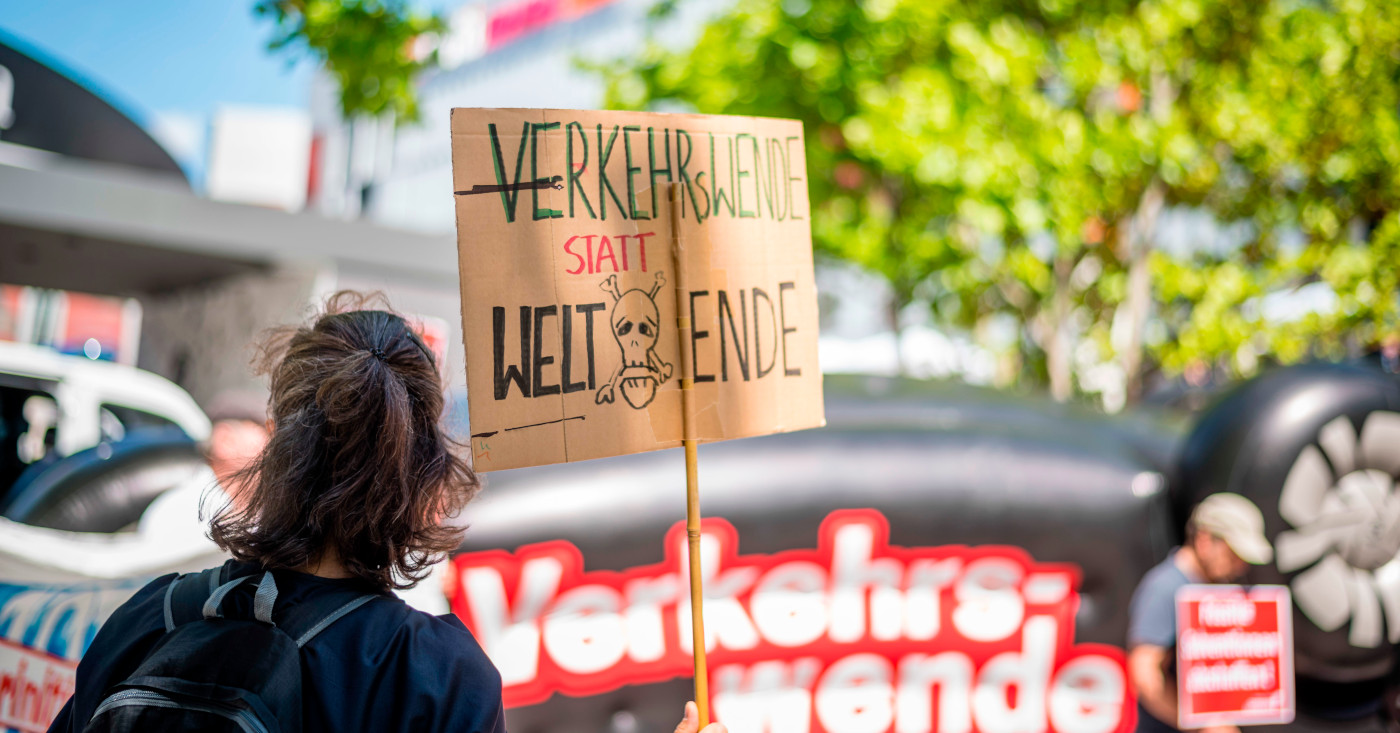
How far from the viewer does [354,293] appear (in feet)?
5.28

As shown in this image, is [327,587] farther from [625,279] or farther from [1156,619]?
[1156,619]

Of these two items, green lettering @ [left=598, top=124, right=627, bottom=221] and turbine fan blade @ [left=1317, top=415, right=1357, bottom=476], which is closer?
green lettering @ [left=598, top=124, right=627, bottom=221]

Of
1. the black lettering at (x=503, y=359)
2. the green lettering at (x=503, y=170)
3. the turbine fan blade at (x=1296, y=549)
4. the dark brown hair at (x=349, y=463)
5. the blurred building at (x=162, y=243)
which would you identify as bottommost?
the turbine fan blade at (x=1296, y=549)

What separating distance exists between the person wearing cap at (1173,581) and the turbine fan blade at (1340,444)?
1.30 feet

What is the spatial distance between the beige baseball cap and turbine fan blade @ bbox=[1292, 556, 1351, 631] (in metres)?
0.18

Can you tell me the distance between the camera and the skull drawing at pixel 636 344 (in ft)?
6.12

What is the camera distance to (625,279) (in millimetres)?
1883

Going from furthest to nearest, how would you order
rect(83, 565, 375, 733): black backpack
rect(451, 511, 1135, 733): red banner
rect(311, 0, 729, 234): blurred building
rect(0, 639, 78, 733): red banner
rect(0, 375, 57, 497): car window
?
rect(311, 0, 729, 234): blurred building → rect(0, 375, 57, 497): car window → rect(451, 511, 1135, 733): red banner → rect(0, 639, 78, 733): red banner → rect(83, 565, 375, 733): black backpack

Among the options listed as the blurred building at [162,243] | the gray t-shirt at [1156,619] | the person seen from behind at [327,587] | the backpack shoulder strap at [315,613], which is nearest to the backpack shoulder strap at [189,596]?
the person seen from behind at [327,587]

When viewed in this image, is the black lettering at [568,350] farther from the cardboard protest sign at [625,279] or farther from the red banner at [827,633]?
the red banner at [827,633]

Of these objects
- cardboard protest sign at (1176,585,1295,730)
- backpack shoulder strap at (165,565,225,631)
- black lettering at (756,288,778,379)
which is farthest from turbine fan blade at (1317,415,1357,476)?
backpack shoulder strap at (165,565,225,631)

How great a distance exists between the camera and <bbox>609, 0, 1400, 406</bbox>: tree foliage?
26.2 feet

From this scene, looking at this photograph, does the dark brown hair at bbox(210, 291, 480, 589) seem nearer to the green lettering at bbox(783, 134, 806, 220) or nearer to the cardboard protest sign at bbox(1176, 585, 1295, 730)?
the green lettering at bbox(783, 134, 806, 220)

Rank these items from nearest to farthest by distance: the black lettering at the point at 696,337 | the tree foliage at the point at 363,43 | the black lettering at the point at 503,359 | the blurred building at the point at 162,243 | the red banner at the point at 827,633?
the black lettering at the point at 503,359, the black lettering at the point at 696,337, the red banner at the point at 827,633, the tree foliage at the point at 363,43, the blurred building at the point at 162,243
